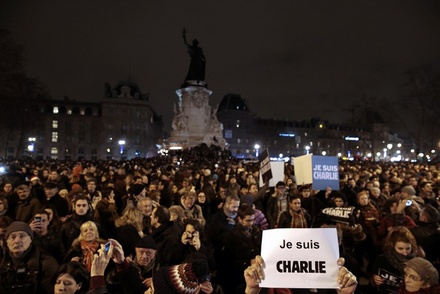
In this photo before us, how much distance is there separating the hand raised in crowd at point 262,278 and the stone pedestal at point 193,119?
36.2 metres

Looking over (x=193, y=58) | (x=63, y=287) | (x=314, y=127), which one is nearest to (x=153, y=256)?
(x=63, y=287)

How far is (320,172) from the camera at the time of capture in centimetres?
880

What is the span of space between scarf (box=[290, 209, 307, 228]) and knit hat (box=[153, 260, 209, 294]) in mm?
3324

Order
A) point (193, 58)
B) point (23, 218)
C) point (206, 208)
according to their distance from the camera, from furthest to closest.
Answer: point (193, 58) → point (206, 208) → point (23, 218)

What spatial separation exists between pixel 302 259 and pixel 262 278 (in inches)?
13.7

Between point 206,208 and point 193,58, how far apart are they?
33.5 m

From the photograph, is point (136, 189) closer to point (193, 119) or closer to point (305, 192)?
point (305, 192)

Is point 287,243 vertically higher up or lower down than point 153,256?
higher up

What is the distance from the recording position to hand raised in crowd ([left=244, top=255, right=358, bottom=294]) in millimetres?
2725

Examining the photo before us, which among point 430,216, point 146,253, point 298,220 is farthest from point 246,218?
point 430,216

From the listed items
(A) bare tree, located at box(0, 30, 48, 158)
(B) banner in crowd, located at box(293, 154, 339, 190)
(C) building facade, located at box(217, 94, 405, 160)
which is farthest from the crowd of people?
(C) building facade, located at box(217, 94, 405, 160)

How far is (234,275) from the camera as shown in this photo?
16.2 feet

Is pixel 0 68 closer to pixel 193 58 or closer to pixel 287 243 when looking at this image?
pixel 193 58

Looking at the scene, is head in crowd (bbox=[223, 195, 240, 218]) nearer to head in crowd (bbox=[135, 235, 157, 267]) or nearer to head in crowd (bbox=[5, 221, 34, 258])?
head in crowd (bbox=[135, 235, 157, 267])
